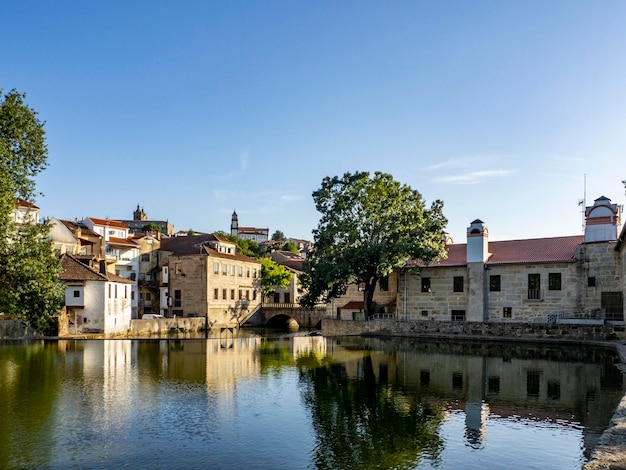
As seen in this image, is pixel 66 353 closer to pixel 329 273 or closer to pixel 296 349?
pixel 296 349

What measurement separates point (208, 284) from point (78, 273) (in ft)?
53.3

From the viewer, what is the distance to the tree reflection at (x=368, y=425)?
12328 millimetres

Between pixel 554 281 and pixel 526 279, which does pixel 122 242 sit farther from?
pixel 554 281

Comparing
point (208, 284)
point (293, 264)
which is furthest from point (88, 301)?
point (293, 264)

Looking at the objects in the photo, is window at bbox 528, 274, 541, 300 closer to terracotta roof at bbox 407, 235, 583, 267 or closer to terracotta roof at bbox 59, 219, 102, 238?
terracotta roof at bbox 407, 235, 583, 267

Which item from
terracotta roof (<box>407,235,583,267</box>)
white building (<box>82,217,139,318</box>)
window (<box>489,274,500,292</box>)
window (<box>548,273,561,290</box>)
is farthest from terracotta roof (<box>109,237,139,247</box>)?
window (<box>548,273,561,290</box>)

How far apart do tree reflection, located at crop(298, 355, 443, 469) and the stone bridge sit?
4515 centimetres

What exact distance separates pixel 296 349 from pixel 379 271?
10.6 meters

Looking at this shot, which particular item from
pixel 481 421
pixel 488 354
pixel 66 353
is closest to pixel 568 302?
pixel 488 354

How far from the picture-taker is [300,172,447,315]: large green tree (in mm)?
42625

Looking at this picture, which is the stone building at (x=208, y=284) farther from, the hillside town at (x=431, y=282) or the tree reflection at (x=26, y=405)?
the tree reflection at (x=26, y=405)

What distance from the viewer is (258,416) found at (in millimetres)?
16328

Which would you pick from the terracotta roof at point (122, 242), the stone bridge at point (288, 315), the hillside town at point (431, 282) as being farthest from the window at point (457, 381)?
the terracotta roof at point (122, 242)

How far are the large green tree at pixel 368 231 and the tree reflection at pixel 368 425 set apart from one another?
2096 centimetres
